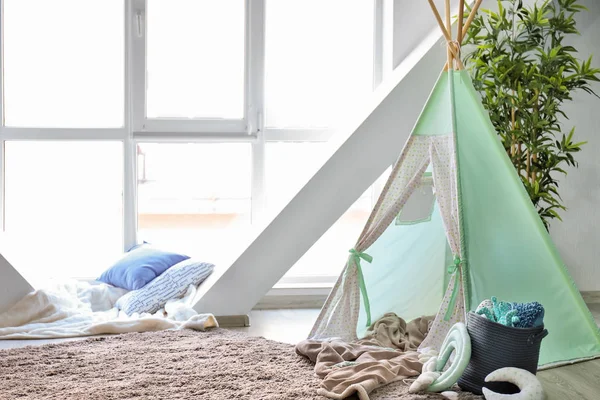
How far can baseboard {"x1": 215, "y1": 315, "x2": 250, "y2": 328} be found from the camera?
3721mm

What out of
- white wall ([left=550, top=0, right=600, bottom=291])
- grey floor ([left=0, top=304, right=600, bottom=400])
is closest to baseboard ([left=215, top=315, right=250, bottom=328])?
grey floor ([left=0, top=304, right=600, bottom=400])

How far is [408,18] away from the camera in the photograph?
4.05m

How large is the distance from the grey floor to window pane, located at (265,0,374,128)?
104 centimetres

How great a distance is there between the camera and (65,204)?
4.20 metres

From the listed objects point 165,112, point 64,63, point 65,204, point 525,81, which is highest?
point 64,63

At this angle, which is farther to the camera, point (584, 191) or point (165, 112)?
point (584, 191)

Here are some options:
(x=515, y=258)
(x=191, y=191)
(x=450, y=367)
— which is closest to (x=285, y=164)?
(x=191, y=191)

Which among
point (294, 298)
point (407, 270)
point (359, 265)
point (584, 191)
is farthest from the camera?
point (584, 191)

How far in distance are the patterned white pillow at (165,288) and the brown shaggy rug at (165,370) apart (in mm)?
301

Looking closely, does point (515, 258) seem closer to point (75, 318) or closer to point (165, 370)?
point (165, 370)

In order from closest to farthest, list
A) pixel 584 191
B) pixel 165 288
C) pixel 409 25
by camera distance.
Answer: pixel 165 288
pixel 409 25
pixel 584 191

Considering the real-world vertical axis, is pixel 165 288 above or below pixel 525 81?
below

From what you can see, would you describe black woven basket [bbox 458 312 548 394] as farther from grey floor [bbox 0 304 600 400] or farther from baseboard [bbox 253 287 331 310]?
baseboard [bbox 253 287 331 310]

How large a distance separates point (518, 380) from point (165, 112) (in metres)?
2.37
